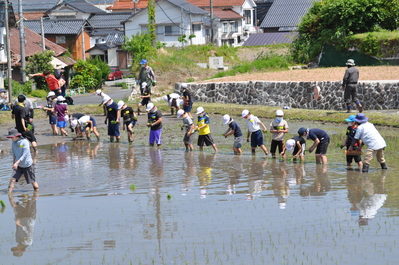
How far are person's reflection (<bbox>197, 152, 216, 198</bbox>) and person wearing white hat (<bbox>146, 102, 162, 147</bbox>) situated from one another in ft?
5.53

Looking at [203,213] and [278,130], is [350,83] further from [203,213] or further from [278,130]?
[203,213]

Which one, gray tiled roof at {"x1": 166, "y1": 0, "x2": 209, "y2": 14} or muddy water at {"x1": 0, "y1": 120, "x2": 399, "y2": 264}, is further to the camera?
gray tiled roof at {"x1": 166, "y1": 0, "x2": 209, "y2": 14}

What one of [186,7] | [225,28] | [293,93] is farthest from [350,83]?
[225,28]

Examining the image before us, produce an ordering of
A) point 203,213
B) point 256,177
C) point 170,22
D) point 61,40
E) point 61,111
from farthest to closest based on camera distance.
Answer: point 170,22 < point 61,40 < point 61,111 < point 256,177 < point 203,213

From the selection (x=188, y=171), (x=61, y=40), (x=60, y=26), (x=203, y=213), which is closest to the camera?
(x=203, y=213)

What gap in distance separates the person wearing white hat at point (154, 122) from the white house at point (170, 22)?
4368cm

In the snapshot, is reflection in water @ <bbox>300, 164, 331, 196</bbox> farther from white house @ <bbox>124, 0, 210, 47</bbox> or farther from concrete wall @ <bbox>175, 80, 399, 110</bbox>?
white house @ <bbox>124, 0, 210, 47</bbox>

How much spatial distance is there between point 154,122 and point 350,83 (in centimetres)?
774

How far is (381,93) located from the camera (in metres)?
21.6

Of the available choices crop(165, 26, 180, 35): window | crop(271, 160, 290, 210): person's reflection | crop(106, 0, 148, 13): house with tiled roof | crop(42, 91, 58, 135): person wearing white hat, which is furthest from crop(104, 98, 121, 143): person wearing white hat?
crop(106, 0, 148, 13): house with tiled roof

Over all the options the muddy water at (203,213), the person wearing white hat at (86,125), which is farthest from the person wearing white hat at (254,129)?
the person wearing white hat at (86,125)

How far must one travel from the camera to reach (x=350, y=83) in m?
20.7

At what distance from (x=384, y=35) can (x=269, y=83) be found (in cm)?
810

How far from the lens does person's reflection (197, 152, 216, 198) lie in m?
11.8
